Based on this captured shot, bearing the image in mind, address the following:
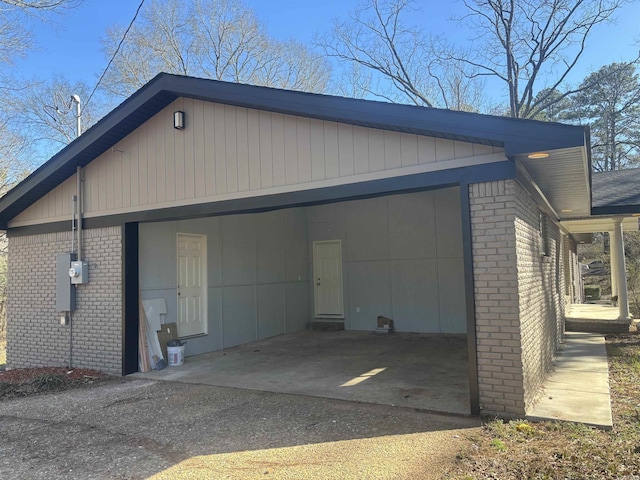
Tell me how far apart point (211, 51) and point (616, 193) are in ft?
50.6

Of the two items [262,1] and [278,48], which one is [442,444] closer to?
[262,1]

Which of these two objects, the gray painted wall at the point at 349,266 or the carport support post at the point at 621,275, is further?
the carport support post at the point at 621,275

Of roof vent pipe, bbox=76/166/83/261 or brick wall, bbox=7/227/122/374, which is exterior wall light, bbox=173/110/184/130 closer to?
brick wall, bbox=7/227/122/374

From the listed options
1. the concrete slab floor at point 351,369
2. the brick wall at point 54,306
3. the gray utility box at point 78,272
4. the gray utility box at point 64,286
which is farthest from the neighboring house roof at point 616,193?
the gray utility box at point 64,286

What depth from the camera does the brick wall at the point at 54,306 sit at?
7.18 m

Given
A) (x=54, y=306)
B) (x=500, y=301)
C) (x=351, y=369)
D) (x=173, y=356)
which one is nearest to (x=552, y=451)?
(x=500, y=301)

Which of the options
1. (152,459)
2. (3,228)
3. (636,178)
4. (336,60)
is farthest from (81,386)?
(336,60)

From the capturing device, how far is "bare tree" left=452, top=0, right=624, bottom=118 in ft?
53.5

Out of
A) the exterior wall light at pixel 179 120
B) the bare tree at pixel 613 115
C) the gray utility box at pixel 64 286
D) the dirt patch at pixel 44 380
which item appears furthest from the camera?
the bare tree at pixel 613 115

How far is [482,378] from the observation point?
4.47 meters

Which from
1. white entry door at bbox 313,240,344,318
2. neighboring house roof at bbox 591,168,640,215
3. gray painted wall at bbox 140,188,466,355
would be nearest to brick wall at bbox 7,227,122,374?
gray painted wall at bbox 140,188,466,355

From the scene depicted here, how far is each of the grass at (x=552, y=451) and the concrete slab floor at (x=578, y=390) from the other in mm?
137

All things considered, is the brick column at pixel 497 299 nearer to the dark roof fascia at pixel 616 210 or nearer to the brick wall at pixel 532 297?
→ the brick wall at pixel 532 297

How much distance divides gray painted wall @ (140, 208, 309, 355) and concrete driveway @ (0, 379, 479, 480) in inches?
101
